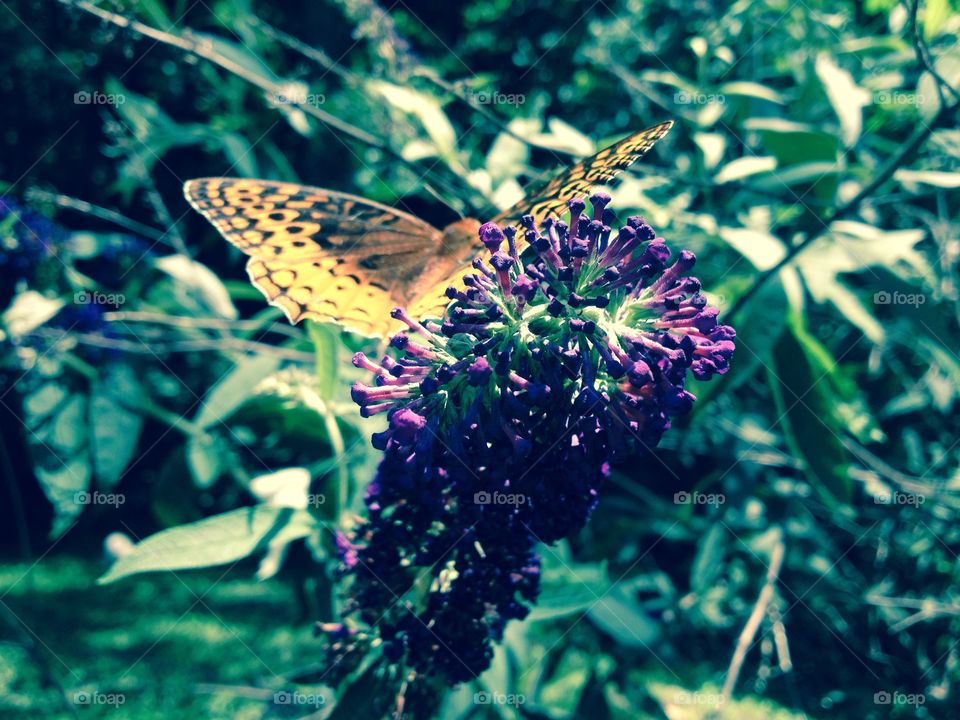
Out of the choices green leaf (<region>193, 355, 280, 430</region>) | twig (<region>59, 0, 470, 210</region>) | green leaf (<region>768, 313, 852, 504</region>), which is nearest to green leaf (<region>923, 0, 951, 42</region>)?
green leaf (<region>768, 313, 852, 504</region>)

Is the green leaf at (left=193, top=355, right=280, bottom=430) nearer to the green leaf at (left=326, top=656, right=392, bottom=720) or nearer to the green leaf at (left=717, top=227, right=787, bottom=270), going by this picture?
the green leaf at (left=326, top=656, right=392, bottom=720)

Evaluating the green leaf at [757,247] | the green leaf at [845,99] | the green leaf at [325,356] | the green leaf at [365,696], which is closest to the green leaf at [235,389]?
the green leaf at [325,356]

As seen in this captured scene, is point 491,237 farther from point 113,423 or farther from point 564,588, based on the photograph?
point 113,423

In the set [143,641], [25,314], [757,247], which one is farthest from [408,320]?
[143,641]

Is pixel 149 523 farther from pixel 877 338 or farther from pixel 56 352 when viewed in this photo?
pixel 877 338

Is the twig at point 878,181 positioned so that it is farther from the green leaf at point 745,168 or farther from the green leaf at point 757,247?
the green leaf at point 745,168
